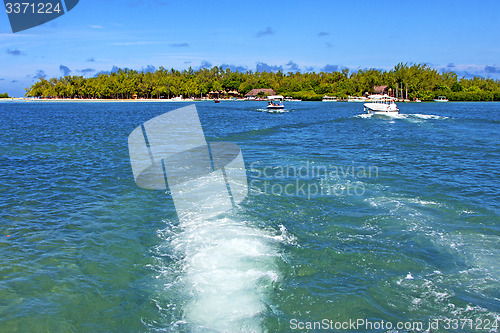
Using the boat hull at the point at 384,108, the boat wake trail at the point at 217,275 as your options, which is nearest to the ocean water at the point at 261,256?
the boat wake trail at the point at 217,275

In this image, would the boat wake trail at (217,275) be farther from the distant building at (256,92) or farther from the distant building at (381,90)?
the distant building at (256,92)

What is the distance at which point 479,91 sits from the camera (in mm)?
156500

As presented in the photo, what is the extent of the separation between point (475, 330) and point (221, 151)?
19711 millimetres

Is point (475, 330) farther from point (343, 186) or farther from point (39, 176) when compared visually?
point (39, 176)

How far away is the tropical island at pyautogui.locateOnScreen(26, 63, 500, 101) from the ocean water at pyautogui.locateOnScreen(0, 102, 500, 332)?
144 meters

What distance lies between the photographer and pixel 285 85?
602 feet

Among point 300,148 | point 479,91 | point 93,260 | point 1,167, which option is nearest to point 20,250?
point 93,260

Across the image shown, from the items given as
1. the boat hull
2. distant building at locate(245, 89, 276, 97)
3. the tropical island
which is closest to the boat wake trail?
the boat hull

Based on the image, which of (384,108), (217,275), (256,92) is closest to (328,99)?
(256,92)

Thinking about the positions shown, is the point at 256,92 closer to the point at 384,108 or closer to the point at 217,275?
the point at 384,108

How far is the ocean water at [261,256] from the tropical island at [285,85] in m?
144

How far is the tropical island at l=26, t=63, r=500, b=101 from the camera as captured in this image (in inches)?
5945

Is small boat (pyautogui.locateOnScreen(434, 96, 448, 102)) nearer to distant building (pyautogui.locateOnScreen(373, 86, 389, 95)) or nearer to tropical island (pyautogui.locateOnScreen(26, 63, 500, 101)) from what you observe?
tropical island (pyautogui.locateOnScreen(26, 63, 500, 101))

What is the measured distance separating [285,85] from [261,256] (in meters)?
181
